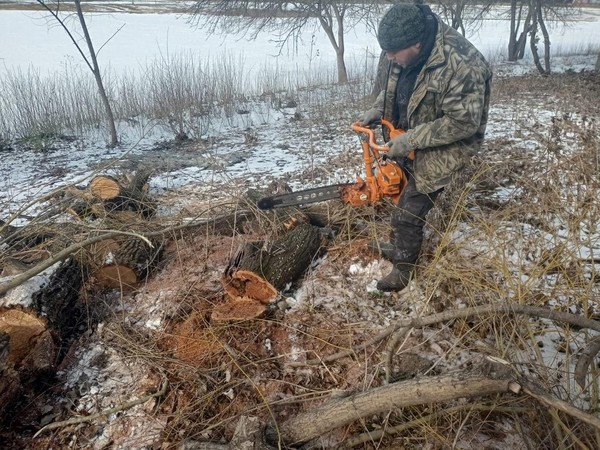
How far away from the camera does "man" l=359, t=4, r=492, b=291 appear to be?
2.28 metres

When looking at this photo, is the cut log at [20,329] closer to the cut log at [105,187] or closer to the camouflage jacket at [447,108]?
the cut log at [105,187]

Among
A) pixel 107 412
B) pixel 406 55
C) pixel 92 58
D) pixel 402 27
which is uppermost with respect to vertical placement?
pixel 92 58

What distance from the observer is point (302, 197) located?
10.1 feet

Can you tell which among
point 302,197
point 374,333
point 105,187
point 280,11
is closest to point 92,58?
point 105,187

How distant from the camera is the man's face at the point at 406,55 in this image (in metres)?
2.36

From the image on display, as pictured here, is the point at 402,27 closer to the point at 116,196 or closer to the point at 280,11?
the point at 116,196

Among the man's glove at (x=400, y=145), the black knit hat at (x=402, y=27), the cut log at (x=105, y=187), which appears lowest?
the cut log at (x=105, y=187)

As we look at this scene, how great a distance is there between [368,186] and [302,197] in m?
0.51

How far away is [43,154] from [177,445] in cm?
706

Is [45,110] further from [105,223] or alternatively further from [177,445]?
[177,445]

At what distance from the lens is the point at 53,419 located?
2285 mm

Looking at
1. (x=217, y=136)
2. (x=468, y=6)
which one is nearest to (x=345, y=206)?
(x=217, y=136)

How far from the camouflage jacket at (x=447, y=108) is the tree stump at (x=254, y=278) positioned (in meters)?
1.08

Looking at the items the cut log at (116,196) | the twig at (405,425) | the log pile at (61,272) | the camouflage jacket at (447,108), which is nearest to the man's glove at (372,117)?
the camouflage jacket at (447,108)
